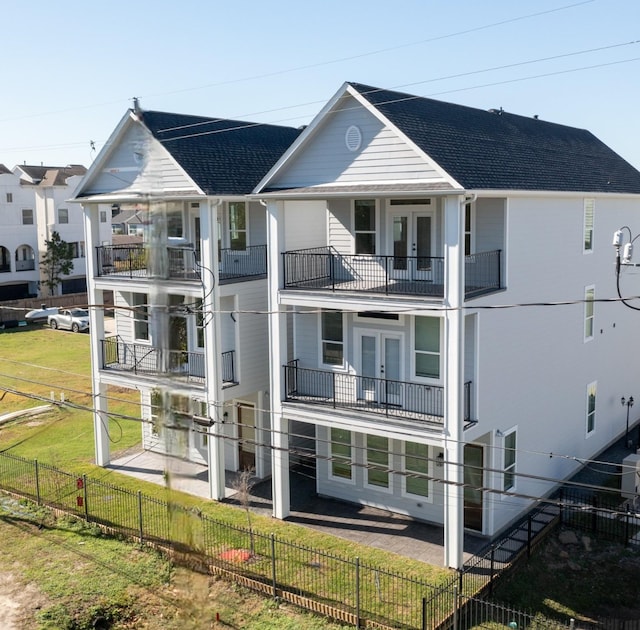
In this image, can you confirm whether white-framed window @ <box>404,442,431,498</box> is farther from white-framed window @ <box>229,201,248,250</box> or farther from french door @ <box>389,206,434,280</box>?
white-framed window @ <box>229,201,248,250</box>

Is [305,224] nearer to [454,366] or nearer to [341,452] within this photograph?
[341,452]

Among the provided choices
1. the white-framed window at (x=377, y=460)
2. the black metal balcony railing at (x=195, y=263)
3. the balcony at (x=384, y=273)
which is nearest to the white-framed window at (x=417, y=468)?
the white-framed window at (x=377, y=460)

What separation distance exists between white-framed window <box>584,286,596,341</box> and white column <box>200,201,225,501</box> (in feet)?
32.3

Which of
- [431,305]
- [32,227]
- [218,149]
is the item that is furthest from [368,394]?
[32,227]

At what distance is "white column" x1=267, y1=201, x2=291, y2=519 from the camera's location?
682 inches

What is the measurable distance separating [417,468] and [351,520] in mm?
1958

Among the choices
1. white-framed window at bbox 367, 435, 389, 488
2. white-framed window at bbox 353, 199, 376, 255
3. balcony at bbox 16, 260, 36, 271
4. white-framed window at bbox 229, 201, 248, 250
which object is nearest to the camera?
white-framed window at bbox 353, 199, 376, 255

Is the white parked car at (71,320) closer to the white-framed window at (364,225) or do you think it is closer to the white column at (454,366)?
the white-framed window at (364,225)

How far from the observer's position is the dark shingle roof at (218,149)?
1861cm

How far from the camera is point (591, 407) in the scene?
70.1 ft

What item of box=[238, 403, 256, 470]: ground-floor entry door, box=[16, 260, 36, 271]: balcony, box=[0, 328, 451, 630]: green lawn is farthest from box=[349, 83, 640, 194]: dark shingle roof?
box=[16, 260, 36, 271]: balcony

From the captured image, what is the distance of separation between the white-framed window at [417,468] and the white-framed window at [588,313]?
629 centimetres

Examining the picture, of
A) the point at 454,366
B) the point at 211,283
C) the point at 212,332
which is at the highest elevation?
the point at 211,283

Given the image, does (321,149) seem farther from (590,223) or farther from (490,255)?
(590,223)
